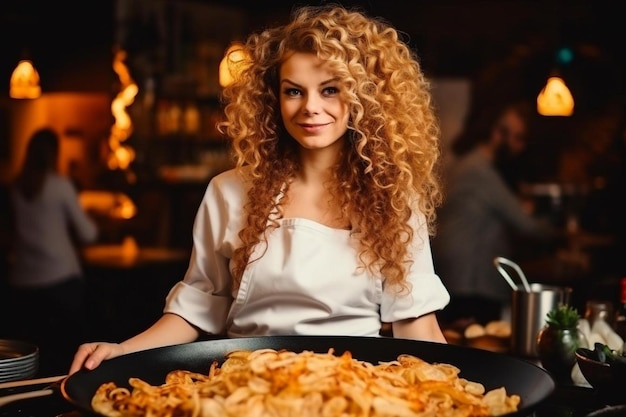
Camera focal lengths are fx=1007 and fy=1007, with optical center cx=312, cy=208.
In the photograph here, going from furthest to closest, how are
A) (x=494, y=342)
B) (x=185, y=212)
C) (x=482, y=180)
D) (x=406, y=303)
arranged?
1. (x=185, y=212)
2. (x=482, y=180)
3. (x=494, y=342)
4. (x=406, y=303)

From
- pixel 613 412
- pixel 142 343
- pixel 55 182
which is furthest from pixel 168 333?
pixel 55 182

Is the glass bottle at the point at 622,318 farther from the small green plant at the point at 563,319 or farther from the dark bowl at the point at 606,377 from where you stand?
the dark bowl at the point at 606,377

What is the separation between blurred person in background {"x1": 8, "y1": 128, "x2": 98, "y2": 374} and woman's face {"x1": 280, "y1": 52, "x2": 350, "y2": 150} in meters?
Result: 3.68

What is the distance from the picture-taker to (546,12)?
874cm

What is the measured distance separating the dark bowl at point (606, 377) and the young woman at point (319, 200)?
504mm

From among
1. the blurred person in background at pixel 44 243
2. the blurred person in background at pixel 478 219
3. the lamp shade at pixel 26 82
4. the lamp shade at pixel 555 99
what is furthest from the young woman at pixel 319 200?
the blurred person in background at pixel 44 243

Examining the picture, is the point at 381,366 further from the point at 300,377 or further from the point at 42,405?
the point at 42,405

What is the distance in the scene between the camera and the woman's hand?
2.05 metres

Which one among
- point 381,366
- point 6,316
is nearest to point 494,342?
point 381,366

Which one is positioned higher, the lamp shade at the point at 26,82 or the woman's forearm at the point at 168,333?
the lamp shade at the point at 26,82

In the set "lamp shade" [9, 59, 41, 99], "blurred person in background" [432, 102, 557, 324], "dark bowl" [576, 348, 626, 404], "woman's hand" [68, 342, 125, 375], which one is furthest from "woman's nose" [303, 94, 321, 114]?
"blurred person in background" [432, 102, 557, 324]

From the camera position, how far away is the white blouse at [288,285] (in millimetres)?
2521

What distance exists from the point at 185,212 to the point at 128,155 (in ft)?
2.58

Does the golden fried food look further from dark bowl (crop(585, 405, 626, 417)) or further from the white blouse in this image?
the white blouse
